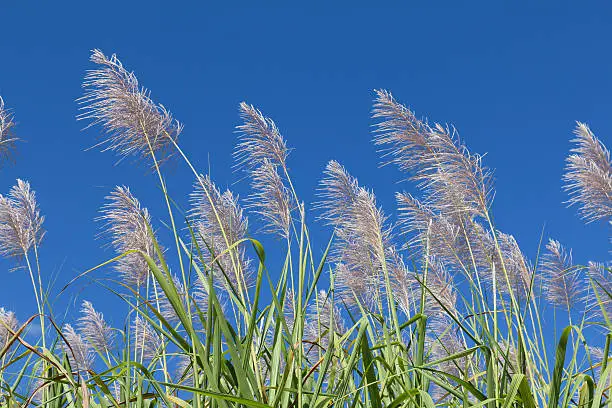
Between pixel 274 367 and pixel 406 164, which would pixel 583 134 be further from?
pixel 274 367

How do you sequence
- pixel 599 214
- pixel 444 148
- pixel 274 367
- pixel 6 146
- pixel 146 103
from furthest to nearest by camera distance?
1. pixel 599 214
2. pixel 6 146
3. pixel 444 148
4. pixel 146 103
5. pixel 274 367

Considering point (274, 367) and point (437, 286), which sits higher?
point (437, 286)

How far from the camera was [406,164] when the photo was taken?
295 cm

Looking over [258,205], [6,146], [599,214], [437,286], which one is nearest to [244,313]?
[258,205]

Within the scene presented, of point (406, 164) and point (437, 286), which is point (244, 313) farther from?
point (437, 286)

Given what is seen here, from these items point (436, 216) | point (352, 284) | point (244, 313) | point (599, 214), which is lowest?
point (244, 313)

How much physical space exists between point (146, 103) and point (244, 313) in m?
0.80

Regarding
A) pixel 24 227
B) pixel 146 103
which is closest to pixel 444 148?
pixel 146 103

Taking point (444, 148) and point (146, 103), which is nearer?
point (146, 103)

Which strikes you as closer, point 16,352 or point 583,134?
point 16,352

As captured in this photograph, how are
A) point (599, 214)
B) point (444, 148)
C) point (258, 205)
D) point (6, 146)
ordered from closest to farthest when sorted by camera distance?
1. point (258, 205)
2. point (444, 148)
3. point (6, 146)
4. point (599, 214)

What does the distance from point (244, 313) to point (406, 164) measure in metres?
1.35

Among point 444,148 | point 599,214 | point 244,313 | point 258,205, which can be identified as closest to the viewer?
point 244,313

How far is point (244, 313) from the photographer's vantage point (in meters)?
1.80
